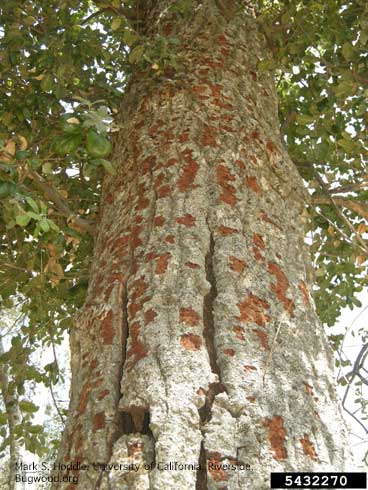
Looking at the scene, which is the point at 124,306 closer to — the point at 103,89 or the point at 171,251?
the point at 171,251

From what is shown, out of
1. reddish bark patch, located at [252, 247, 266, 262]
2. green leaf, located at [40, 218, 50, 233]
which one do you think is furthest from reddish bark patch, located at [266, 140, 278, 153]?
green leaf, located at [40, 218, 50, 233]

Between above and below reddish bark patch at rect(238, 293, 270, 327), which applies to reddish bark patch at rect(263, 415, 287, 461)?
below

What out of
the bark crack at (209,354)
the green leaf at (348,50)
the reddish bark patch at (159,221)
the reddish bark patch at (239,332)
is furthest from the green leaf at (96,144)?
the green leaf at (348,50)

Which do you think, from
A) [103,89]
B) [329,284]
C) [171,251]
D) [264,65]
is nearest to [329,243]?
[329,284]

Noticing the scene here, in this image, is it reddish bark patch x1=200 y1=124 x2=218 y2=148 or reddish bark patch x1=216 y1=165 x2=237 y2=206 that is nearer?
reddish bark patch x1=216 y1=165 x2=237 y2=206

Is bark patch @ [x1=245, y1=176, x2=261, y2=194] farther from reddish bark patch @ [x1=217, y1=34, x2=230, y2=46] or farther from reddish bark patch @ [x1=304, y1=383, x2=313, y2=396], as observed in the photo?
reddish bark patch @ [x1=217, y1=34, x2=230, y2=46]

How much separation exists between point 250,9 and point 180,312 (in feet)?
7.22

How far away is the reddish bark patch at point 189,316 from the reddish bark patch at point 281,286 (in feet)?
0.86

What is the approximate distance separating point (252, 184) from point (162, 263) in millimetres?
525

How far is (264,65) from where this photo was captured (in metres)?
2.76

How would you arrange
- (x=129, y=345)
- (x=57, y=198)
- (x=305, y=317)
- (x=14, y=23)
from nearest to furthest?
(x=129, y=345) < (x=305, y=317) < (x=57, y=198) < (x=14, y=23)

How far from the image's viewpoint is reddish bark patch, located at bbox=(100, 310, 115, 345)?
169 cm

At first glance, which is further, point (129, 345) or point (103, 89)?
point (103, 89)

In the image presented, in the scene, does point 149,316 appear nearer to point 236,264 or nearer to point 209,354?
point 209,354
